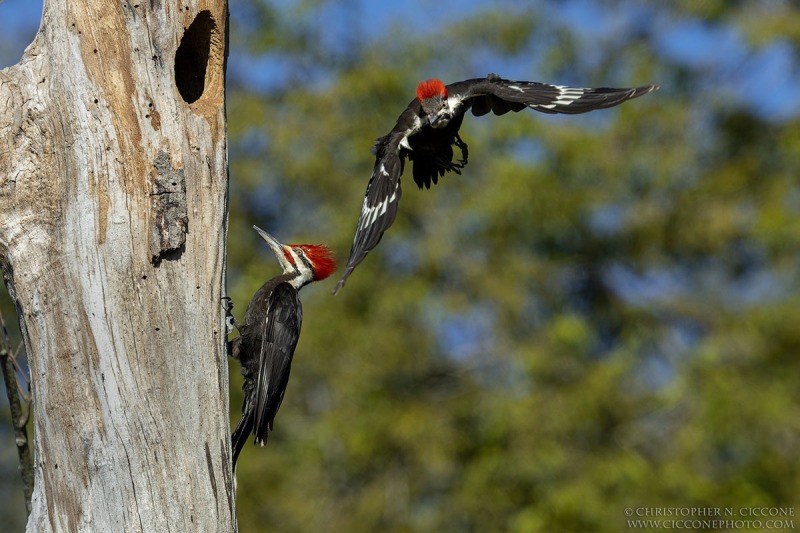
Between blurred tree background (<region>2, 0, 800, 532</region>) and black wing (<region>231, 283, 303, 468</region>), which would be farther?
blurred tree background (<region>2, 0, 800, 532</region>)

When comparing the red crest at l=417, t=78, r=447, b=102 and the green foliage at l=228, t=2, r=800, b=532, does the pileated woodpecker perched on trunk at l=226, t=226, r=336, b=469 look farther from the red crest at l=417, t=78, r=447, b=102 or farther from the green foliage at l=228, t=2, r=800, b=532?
the green foliage at l=228, t=2, r=800, b=532

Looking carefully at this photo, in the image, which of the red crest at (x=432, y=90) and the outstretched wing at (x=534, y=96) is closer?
the outstretched wing at (x=534, y=96)

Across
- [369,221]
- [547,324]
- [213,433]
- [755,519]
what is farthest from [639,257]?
[213,433]

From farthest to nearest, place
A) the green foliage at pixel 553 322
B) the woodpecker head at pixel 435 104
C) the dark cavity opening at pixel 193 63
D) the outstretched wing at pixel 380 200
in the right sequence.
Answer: the green foliage at pixel 553 322 → the woodpecker head at pixel 435 104 → the dark cavity opening at pixel 193 63 → the outstretched wing at pixel 380 200

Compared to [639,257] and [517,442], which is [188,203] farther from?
[639,257]

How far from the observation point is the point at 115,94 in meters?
3.65

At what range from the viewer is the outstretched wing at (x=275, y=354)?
16.1ft

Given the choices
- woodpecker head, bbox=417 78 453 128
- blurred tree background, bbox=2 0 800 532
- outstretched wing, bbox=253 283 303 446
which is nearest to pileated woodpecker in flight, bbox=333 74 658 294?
woodpecker head, bbox=417 78 453 128

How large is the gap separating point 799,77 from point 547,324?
4.59 m

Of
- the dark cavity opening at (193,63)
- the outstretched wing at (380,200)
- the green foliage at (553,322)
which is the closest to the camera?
the outstretched wing at (380,200)

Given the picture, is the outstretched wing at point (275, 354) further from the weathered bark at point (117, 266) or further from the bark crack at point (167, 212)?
the bark crack at point (167, 212)

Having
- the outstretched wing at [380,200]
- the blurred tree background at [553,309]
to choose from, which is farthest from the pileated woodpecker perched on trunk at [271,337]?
the blurred tree background at [553,309]

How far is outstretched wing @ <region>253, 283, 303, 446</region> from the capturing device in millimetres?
4906

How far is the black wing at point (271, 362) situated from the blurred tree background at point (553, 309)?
257 inches
